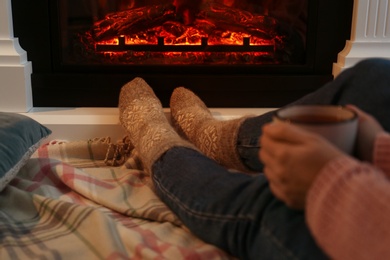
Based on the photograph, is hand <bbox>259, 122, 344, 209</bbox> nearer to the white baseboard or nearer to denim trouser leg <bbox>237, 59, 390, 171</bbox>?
denim trouser leg <bbox>237, 59, 390, 171</bbox>

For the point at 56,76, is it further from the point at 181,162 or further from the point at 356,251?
the point at 356,251

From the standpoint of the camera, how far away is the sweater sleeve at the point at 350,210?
1.61 feet

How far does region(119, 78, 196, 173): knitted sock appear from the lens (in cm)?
100

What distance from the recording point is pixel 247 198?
28.2 inches

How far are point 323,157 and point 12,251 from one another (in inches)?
20.4

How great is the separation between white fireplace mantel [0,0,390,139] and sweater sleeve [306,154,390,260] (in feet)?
3.04

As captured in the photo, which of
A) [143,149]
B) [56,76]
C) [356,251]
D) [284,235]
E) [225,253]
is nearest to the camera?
[356,251]

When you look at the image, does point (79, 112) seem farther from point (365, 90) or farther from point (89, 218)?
point (365, 90)

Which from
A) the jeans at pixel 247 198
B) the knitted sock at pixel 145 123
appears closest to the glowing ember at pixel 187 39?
the knitted sock at pixel 145 123

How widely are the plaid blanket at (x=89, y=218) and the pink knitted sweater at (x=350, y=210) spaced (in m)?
0.28

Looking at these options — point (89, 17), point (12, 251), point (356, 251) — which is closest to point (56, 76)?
point (89, 17)

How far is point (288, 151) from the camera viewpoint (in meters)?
0.55

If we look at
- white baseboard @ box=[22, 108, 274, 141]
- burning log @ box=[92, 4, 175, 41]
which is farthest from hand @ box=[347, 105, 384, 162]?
burning log @ box=[92, 4, 175, 41]

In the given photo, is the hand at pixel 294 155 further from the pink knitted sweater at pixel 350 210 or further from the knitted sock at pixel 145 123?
the knitted sock at pixel 145 123
